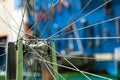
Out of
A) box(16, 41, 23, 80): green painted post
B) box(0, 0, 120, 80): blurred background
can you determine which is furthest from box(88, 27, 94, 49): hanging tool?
box(16, 41, 23, 80): green painted post

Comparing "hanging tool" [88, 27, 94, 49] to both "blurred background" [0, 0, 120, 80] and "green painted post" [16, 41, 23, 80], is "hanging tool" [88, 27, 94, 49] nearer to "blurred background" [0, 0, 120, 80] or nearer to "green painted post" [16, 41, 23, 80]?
"blurred background" [0, 0, 120, 80]

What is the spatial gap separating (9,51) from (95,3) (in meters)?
1.13

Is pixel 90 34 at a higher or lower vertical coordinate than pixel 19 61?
higher

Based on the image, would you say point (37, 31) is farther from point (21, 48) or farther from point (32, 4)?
point (21, 48)

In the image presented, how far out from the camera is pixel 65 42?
8.00 ft

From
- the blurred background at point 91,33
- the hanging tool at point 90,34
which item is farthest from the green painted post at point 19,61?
the hanging tool at point 90,34

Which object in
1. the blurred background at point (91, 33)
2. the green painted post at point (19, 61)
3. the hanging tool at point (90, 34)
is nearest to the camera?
the green painted post at point (19, 61)

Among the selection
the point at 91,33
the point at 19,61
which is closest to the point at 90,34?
the point at 91,33

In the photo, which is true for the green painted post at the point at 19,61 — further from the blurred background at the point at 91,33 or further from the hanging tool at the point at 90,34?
the hanging tool at the point at 90,34

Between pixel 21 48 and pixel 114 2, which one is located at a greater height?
pixel 114 2

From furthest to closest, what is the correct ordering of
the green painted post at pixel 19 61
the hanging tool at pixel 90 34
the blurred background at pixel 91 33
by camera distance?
the hanging tool at pixel 90 34 → the blurred background at pixel 91 33 → the green painted post at pixel 19 61

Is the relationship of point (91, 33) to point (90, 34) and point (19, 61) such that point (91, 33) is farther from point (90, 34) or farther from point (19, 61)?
point (19, 61)

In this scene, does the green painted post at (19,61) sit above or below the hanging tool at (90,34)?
below

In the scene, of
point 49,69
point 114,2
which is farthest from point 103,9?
point 49,69
